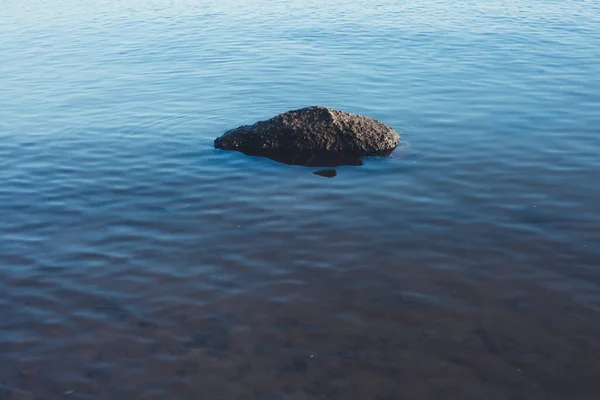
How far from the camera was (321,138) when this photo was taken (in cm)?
1225

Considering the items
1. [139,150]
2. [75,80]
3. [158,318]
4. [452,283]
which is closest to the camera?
[158,318]

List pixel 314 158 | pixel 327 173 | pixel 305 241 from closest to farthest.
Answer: pixel 305 241
pixel 327 173
pixel 314 158

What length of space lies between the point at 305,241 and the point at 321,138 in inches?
142

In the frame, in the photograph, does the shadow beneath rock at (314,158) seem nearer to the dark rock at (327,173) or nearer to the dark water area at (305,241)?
the dark rock at (327,173)

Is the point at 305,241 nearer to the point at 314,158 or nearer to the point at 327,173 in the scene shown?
the point at 327,173

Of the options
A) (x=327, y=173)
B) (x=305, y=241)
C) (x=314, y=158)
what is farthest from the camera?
(x=314, y=158)

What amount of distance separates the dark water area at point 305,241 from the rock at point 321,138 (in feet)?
1.47

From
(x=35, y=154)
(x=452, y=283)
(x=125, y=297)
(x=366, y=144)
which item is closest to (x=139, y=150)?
(x=35, y=154)

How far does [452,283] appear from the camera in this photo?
26.2 feet

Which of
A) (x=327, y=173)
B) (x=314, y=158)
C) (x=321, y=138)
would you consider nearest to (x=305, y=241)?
(x=327, y=173)

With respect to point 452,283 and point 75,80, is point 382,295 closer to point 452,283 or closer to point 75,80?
point 452,283

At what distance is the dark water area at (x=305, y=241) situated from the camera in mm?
6582

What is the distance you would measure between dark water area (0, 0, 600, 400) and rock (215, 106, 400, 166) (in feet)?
1.47

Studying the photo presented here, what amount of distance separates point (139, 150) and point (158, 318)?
6595 mm
